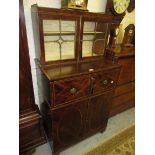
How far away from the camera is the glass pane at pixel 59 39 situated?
120 centimetres

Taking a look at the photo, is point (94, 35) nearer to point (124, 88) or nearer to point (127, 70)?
point (127, 70)

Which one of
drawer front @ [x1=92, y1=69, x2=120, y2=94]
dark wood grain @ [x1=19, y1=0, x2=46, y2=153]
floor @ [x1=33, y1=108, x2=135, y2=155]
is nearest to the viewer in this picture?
dark wood grain @ [x1=19, y1=0, x2=46, y2=153]

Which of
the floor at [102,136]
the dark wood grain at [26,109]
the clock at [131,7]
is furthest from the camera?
the clock at [131,7]

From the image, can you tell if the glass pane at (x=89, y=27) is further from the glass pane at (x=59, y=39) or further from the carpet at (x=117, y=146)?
the carpet at (x=117, y=146)

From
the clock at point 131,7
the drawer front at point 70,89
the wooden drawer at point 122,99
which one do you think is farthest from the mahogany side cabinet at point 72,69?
the clock at point 131,7

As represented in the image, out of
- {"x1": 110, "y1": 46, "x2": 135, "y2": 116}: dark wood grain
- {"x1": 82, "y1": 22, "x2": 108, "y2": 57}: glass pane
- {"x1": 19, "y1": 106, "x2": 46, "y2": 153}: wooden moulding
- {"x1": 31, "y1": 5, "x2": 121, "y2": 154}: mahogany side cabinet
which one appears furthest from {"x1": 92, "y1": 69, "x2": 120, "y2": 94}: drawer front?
{"x1": 19, "y1": 106, "x2": 46, "y2": 153}: wooden moulding

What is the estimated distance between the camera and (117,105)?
2.05m

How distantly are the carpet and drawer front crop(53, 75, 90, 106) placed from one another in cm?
78

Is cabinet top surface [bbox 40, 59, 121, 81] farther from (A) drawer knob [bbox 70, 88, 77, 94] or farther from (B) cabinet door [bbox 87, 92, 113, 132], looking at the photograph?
(B) cabinet door [bbox 87, 92, 113, 132]

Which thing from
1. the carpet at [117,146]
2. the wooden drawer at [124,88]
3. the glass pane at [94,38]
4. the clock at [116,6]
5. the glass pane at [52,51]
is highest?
the clock at [116,6]

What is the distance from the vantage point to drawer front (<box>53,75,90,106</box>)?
43.5 inches
